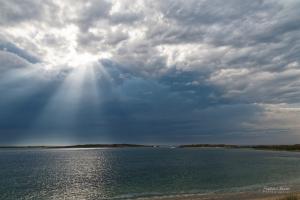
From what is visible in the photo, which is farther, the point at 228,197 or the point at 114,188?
the point at 114,188

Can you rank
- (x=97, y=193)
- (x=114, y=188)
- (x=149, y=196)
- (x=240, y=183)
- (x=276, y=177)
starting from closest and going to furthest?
1. (x=149, y=196)
2. (x=97, y=193)
3. (x=114, y=188)
4. (x=240, y=183)
5. (x=276, y=177)

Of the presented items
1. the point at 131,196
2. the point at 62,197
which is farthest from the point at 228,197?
the point at 62,197

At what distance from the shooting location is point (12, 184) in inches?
2007

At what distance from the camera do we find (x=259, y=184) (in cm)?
4838

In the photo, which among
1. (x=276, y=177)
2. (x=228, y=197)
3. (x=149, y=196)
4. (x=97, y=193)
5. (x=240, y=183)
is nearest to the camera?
(x=228, y=197)

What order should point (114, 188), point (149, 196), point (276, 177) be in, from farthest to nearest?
point (276, 177), point (114, 188), point (149, 196)

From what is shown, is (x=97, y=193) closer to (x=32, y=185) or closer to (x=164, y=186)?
(x=164, y=186)

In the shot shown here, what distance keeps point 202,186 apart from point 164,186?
6.35 m

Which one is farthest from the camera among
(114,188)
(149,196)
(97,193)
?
(114,188)

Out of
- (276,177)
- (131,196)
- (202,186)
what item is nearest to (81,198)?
(131,196)

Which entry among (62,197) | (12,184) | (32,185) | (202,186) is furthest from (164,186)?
(12,184)

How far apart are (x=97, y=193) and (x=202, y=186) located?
56.7ft

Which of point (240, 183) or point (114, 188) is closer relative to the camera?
point (114, 188)

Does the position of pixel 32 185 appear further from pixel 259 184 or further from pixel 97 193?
pixel 259 184
